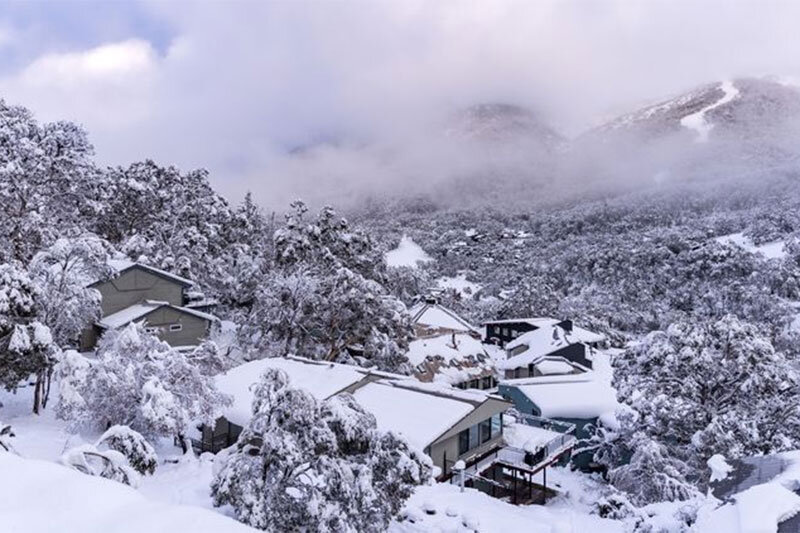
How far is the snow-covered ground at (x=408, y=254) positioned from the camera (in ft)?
413

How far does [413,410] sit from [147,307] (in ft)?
65.3

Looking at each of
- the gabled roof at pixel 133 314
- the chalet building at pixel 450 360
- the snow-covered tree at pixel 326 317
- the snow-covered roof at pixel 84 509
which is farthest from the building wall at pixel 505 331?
the snow-covered roof at pixel 84 509

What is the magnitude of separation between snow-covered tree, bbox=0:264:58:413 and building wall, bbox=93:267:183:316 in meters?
14.2

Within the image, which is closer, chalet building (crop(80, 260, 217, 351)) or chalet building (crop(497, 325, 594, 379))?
chalet building (crop(80, 260, 217, 351))

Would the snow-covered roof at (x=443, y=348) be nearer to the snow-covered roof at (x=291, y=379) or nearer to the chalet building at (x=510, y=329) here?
the snow-covered roof at (x=291, y=379)

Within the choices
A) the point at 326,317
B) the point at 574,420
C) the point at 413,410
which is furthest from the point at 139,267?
the point at 574,420

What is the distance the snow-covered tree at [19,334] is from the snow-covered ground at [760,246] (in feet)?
314

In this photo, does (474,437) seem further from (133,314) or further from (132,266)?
(132,266)

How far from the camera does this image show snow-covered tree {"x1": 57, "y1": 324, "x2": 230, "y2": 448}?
17.5 meters

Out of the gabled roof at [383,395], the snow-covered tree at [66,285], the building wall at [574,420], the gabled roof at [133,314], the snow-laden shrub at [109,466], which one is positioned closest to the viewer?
the snow-laden shrub at [109,466]

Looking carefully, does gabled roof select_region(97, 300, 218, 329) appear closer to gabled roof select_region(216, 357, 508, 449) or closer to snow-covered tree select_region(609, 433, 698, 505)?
gabled roof select_region(216, 357, 508, 449)

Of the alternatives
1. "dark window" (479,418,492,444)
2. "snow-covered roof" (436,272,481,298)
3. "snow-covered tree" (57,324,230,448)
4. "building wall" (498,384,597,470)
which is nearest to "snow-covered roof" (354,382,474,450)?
"dark window" (479,418,492,444)

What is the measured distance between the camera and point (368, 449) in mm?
12969

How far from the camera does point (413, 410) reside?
2197 centimetres
